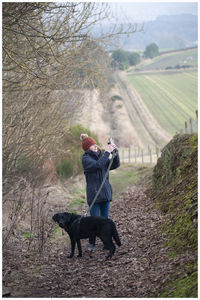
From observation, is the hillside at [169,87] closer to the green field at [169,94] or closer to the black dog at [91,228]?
the green field at [169,94]

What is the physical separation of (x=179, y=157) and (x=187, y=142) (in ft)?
1.59

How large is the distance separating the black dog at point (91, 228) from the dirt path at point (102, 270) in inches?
12.1

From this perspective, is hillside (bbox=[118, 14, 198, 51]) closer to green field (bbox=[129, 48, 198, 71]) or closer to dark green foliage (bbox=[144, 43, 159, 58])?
dark green foliage (bbox=[144, 43, 159, 58])

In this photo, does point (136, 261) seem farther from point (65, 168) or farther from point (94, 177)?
point (65, 168)

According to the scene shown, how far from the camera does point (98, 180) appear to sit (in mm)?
6918

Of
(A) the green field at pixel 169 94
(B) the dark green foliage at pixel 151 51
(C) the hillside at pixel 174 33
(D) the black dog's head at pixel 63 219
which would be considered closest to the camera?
(D) the black dog's head at pixel 63 219

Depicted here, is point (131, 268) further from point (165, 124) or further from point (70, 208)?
point (165, 124)

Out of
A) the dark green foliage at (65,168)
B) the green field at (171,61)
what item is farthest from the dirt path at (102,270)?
the green field at (171,61)

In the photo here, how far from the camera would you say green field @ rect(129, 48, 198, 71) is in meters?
92.5

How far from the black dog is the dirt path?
306 mm

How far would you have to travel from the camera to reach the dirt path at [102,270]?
5.09m

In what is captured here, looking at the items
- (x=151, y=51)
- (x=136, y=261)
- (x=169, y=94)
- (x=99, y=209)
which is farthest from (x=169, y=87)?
(x=136, y=261)

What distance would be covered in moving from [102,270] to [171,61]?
321ft

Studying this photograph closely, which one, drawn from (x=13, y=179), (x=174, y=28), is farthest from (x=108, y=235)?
(x=174, y=28)
